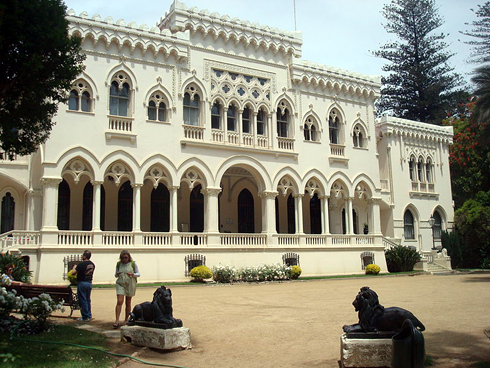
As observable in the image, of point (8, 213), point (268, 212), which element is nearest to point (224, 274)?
point (268, 212)

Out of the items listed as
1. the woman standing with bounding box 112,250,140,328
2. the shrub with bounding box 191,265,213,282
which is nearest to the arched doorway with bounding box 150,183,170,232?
the shrub with bounding box 191,265,213,282

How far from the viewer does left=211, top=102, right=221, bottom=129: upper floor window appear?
91.5 ft

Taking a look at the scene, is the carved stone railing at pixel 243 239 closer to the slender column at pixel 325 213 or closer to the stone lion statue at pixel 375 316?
the slender column at pixel 325 213

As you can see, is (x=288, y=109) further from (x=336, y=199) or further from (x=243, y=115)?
(x=336, y=199)

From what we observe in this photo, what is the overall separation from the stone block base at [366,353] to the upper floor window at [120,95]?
19813mm

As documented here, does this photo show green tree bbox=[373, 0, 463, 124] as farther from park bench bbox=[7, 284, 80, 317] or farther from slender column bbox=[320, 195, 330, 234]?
park bench bbox=[7, 284, 80, 317]

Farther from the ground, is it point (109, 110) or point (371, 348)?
point (109, 110)

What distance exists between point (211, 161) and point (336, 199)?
10.2 m

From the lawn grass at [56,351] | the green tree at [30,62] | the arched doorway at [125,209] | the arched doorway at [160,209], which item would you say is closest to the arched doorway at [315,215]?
the arched doorway at [160,209]

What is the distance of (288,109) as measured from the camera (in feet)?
99.9

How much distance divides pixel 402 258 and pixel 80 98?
21379 mm

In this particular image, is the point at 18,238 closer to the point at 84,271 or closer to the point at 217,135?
the point at 217,135

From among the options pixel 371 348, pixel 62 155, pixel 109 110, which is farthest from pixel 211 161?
pixel 371 348

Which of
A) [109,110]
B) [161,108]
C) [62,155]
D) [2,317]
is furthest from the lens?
[161,108]
